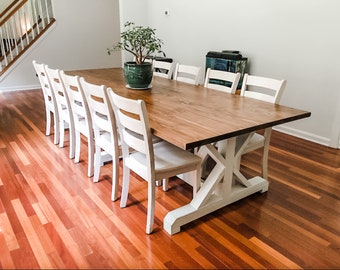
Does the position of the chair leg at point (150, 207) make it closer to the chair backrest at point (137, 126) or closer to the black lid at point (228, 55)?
the chair backrest at point (137, 126)

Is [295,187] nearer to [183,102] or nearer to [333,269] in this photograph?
[333,269]

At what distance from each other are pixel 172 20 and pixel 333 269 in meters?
4.66

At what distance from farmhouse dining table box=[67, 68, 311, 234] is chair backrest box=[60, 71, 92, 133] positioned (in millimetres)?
329

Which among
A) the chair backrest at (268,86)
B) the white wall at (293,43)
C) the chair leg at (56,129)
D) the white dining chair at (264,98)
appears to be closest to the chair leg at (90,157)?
the chair leg at (56,129)

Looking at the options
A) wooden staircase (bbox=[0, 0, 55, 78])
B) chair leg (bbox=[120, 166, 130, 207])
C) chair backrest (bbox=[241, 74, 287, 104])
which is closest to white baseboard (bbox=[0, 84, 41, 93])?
wooden staircase (bbox=[0, 0, 55, 78])

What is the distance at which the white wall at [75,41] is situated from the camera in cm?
618

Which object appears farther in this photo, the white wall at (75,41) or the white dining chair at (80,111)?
the white wall at (75,41)

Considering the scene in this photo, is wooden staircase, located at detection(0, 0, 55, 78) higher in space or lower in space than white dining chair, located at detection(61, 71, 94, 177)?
higher

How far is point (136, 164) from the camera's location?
195 cm

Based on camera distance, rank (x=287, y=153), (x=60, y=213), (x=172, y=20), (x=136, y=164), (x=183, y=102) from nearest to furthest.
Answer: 1. (x=136, y=164)
2. (x=60, y=213)
3. (x=183, y=102)
4. (x=287, y=153)
5. (x=172, y=20)

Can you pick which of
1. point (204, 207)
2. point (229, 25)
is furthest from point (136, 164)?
point (229, 25)

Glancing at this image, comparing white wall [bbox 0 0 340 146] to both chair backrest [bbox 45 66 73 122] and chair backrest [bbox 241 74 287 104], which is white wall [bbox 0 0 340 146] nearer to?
chair backrest [bbox 241 74 287 104]

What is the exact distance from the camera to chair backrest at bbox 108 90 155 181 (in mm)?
1643

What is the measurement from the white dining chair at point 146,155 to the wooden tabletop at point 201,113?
0.36 feet
